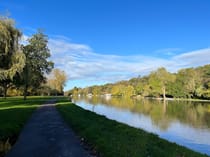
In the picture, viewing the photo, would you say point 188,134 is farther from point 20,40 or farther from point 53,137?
point 20,40

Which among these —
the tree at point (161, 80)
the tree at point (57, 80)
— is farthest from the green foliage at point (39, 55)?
the tree at point (161, 80)

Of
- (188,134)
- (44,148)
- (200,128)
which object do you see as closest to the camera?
(44,148)

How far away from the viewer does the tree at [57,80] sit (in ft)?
305

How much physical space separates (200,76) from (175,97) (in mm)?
12193

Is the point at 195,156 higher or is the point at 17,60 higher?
the point at 17,60

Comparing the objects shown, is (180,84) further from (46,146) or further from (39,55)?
(46,146)

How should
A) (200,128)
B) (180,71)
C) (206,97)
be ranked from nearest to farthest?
1. (200,128)
2. (206,97)
3. (180,71)

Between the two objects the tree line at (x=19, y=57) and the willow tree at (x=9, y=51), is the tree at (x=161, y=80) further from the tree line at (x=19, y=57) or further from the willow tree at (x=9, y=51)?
the willow tree at (x=9, y=51)

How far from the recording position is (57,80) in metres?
94.1

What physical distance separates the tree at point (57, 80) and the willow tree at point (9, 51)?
70.1 m

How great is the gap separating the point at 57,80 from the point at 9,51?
7291 cm

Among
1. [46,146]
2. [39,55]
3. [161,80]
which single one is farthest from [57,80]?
[46,146]

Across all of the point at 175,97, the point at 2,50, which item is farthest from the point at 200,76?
the point at 2,50

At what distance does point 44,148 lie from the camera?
27.1 feet
